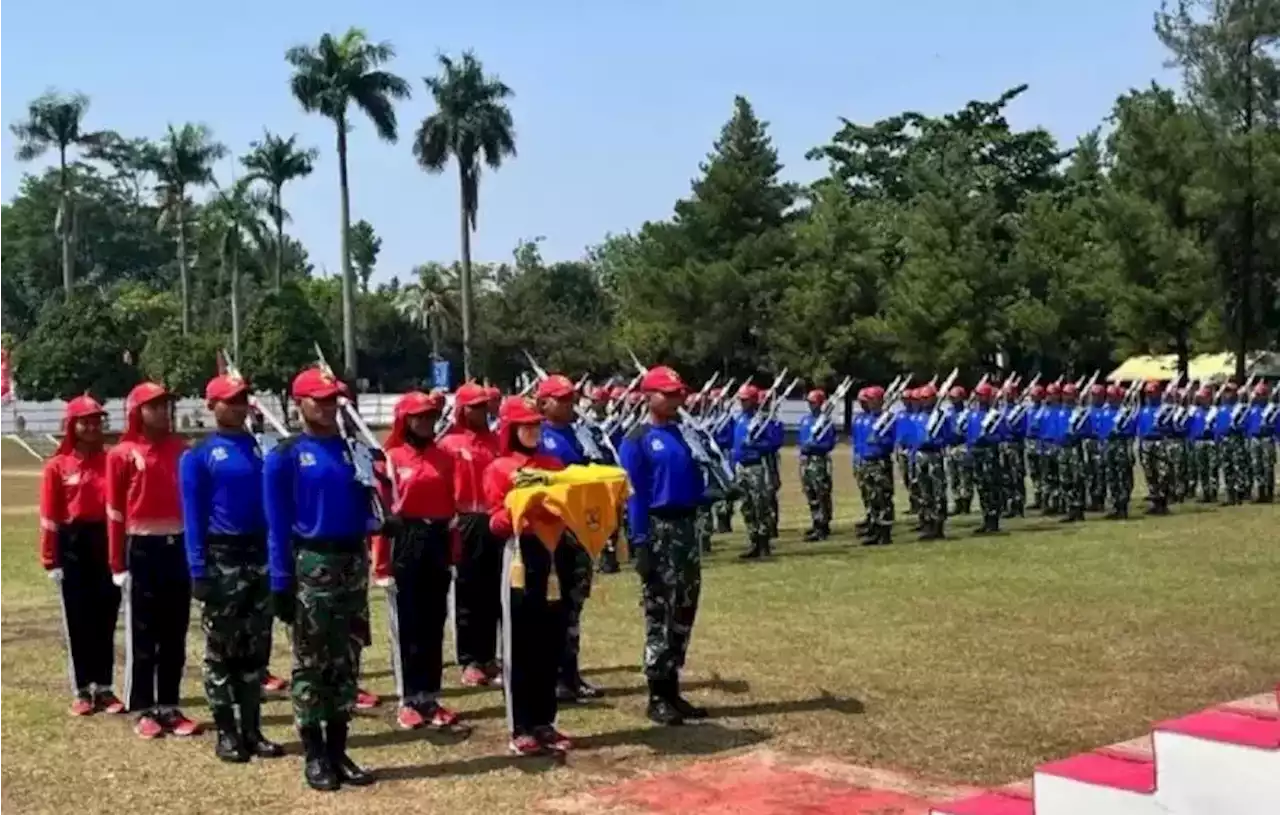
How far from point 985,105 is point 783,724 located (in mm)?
57360

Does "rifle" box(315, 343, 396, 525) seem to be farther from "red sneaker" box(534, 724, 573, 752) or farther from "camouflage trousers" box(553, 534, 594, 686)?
"red sneaker" box(534, 724, 573, 752)

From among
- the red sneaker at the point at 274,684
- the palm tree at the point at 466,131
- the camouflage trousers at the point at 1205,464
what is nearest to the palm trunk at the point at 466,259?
the palm tree at the point at 466,131

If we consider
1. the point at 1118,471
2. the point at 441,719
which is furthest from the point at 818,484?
the point at 441,719

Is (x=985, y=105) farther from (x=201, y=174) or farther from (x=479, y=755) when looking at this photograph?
(x=479, y=755)

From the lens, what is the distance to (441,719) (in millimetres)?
8961

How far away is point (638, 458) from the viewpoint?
28.8 ft

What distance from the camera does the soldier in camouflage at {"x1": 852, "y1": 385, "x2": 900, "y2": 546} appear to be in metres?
18.4

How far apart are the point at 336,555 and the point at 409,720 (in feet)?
5.78

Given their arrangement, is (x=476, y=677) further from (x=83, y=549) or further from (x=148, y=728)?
(x=83, y=549)

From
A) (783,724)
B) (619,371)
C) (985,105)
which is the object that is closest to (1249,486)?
(783,724)

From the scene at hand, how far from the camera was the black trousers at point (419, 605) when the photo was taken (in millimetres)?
9023

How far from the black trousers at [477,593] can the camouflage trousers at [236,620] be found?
170 cm

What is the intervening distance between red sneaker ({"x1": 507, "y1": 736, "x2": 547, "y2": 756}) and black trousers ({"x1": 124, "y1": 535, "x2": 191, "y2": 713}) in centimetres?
221

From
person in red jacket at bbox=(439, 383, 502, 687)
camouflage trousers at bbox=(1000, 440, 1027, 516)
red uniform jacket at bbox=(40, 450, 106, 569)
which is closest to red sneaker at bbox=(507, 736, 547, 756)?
person in red jacket at bbox=(439, 383, 502, 687)
